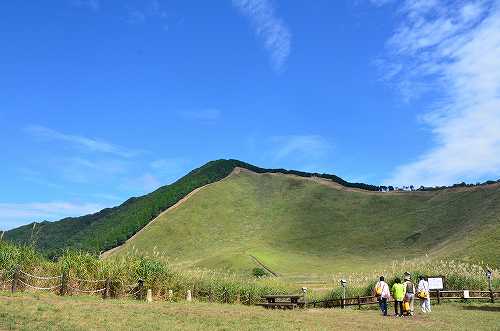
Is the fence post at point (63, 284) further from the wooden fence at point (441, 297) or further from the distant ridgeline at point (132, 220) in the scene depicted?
the distant ridgeline at point (132, 220)

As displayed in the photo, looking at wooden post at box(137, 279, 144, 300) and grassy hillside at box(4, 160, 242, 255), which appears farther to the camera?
grassy hillside at box(4, 160, 242, 255)

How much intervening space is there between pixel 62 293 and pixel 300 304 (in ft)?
43.5

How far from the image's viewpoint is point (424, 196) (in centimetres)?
11675

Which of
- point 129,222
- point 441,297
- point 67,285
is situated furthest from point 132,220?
point 441,297

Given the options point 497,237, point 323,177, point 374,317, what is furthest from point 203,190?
point 374,317

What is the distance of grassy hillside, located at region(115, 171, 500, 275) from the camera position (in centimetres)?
8225

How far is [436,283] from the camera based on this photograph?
91.1ft

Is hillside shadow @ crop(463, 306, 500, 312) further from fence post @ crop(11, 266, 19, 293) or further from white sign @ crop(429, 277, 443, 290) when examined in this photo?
fence post @ crop(11, 266, 19, 293)

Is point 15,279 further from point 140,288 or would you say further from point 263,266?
point 263,266

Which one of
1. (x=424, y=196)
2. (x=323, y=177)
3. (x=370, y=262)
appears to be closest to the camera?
(x=370, y=262)

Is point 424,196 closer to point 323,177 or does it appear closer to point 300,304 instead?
point 323,177

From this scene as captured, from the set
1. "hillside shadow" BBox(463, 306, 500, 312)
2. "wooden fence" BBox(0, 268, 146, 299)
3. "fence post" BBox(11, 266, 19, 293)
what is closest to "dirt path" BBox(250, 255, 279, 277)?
"hillside shadow" BBox(463, 306, 500, 312)

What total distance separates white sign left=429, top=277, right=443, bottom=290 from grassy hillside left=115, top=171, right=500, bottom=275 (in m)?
37.5

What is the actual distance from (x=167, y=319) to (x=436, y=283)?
17059 millimetres
